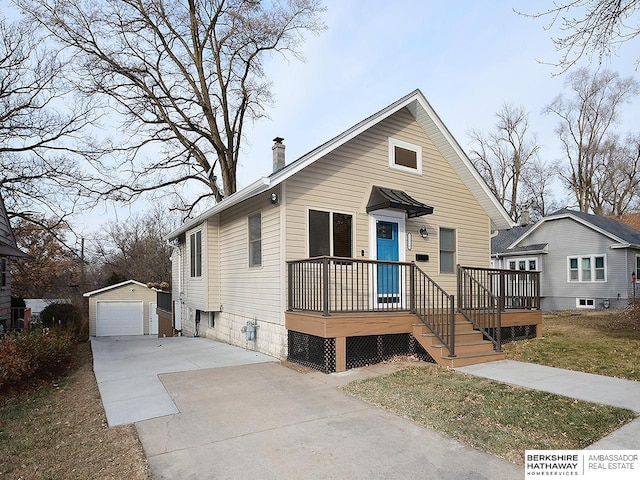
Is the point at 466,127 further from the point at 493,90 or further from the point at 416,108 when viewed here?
the point at 416,108

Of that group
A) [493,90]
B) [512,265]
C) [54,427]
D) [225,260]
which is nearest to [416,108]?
[493,90]

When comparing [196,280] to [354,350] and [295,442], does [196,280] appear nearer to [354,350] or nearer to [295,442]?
[354,350]

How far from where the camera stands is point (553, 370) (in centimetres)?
705

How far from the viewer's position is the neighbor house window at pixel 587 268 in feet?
66.3

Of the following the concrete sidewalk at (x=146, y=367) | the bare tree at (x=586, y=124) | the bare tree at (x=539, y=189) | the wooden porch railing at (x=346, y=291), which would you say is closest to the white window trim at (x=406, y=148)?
the wooden porch railing at (x=346, y=291)

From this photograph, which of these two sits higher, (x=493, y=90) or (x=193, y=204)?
(x=493, y=90)

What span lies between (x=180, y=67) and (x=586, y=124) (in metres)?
28.0

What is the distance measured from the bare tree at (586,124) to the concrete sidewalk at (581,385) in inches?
1116

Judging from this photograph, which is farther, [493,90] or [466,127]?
[466,127]

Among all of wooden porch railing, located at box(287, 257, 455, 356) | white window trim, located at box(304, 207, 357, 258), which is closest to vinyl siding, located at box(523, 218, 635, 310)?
wooden porch railing, located at box(287, 257, 455, 356)

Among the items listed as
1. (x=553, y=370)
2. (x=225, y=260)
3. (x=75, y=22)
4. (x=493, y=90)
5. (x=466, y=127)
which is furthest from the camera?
(x=466, y=127)

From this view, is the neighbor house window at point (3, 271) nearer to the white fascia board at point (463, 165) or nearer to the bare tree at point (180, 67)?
the bare tree at point (180, 67)

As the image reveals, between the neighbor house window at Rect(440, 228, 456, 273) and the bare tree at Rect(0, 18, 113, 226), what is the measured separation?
14158 millimetres

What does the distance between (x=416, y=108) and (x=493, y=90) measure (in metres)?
4.22
